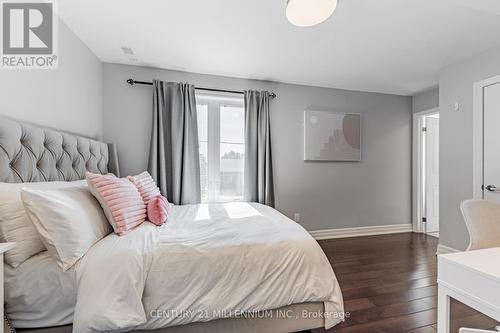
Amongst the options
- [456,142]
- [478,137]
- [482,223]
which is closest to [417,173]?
[456,142]

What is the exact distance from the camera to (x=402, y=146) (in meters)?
3.82

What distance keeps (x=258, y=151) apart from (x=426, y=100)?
295 cm

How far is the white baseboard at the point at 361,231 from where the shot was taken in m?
3.43

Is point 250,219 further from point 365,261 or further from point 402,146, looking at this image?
point 402,146

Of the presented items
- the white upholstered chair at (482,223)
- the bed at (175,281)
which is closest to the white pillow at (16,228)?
the bed at (175,281)

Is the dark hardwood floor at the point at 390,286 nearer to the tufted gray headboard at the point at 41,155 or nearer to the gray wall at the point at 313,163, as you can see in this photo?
the gray wall at the point at 313,163

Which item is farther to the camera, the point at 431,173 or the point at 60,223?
the point at 431,173

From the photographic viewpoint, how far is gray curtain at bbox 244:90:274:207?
10.1 feet

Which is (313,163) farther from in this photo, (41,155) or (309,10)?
(41,155)

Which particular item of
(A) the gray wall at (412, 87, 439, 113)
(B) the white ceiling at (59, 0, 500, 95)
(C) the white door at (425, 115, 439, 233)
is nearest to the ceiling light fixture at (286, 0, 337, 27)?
(B) the white ceiling at (59, 0, 500, 95)

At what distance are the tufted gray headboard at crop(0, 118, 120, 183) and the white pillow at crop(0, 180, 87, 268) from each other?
16cm

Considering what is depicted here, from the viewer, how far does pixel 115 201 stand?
1454mm

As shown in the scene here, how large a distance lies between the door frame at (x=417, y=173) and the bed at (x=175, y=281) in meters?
3.40

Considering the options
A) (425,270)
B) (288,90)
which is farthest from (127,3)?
(425,270)
